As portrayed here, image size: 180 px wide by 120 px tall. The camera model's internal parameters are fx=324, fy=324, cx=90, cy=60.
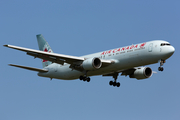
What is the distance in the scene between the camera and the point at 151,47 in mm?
36875

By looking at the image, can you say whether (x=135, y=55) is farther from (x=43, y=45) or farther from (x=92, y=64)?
(x=43, y=45)

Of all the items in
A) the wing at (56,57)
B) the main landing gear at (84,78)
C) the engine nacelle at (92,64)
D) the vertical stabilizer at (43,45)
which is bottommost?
the main landing gear at (84,78)

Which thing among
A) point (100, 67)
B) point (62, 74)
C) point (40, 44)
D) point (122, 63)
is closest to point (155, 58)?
point (122, 63)

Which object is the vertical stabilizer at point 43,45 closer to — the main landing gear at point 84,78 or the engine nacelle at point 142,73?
the main landing gear at point 84,78

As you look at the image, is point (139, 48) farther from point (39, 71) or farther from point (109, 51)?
point (39, 71)

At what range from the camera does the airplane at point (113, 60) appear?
3662cm

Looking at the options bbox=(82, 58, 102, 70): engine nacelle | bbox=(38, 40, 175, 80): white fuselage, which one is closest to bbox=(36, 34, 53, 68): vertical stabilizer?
bbox=(38, 40, 175, 80): white fuselage

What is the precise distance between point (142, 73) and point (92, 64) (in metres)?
9.19

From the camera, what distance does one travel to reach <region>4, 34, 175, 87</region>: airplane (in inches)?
1442

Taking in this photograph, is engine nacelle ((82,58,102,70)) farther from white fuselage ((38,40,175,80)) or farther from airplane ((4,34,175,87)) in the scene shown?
white fuselage ((38,40,175,80))

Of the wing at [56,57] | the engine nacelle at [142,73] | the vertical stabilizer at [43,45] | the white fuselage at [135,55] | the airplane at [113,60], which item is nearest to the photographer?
the white fuselage at [135,55]

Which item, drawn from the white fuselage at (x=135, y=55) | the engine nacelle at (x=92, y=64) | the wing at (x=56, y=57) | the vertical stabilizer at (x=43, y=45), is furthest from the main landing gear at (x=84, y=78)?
the vertical stabilizer at (x=43, y=45)

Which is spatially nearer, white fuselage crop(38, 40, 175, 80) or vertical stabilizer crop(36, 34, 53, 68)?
white fuselage crop(38, 40, 175, 80)

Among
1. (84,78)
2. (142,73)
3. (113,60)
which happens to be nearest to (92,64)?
(113,60)
